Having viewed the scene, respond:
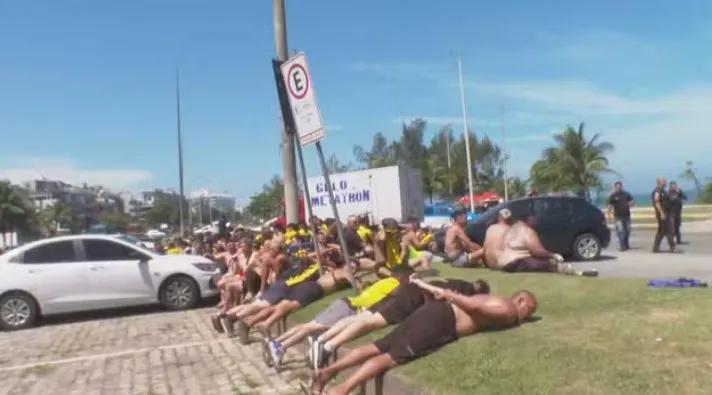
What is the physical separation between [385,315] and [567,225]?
11.0 m

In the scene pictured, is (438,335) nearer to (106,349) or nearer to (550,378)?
(550,378)

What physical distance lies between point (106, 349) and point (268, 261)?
103 inches

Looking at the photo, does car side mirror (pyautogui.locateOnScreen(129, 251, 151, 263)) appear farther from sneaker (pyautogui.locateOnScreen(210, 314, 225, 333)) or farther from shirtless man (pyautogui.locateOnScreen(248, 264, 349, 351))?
shirtless man (pyautogui.locateOnScreen(248, 264, 349, 351))

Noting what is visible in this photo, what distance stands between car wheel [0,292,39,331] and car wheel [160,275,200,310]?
7.91 feet

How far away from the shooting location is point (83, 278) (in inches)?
567

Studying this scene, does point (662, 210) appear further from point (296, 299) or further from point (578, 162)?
point (578, 162)

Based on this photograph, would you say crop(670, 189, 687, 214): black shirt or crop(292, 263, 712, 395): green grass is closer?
crop(292, 263, 712, 395): green grass

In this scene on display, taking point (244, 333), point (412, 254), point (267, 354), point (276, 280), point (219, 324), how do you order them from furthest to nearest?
1. point (412, 254)
2. point (219, 324)
3. point (276, 280)
4. point (244, 333)
5. point (267, 354)

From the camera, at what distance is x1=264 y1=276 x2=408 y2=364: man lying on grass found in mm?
7918

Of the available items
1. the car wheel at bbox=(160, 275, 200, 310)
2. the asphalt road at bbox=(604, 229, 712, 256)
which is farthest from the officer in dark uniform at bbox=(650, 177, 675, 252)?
the car wheel at bbox=(160, 275, 200, 310)

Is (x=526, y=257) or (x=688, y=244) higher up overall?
(x=526, y=257)

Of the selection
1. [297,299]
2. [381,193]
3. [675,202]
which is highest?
[381,193]

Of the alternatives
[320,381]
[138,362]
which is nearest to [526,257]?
[138,362]

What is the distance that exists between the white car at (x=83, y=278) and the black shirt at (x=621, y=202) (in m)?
10.7
